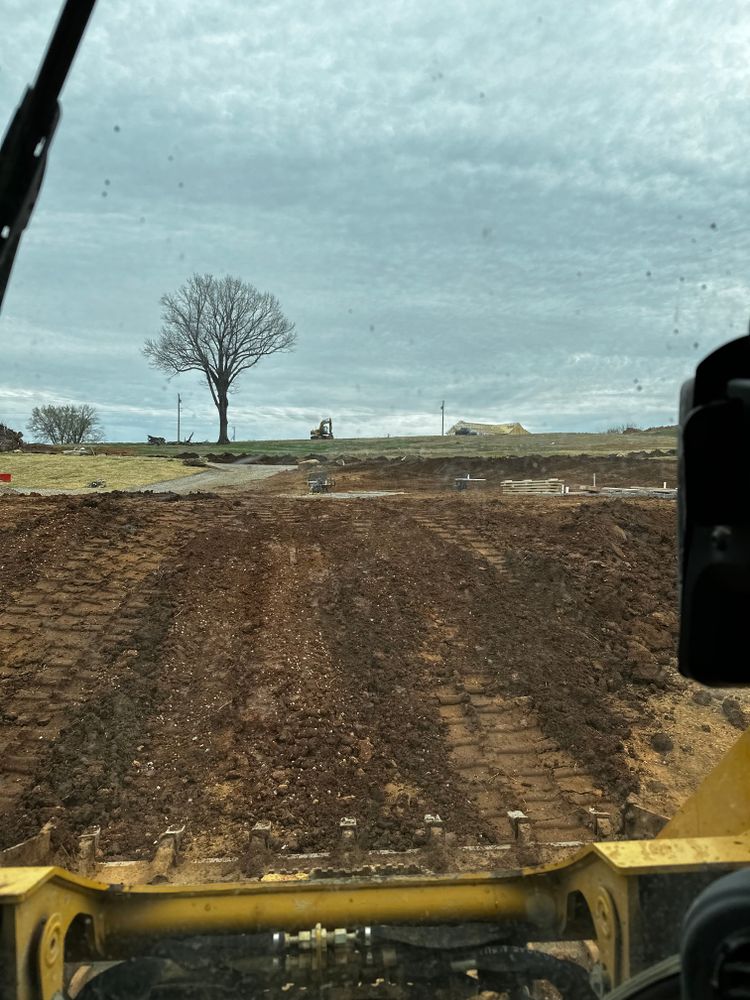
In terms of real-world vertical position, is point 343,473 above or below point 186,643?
above

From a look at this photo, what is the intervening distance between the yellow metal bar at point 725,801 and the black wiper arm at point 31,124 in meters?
2.30

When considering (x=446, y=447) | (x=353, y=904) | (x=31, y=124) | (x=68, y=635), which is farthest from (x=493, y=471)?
(x=31, y=124)

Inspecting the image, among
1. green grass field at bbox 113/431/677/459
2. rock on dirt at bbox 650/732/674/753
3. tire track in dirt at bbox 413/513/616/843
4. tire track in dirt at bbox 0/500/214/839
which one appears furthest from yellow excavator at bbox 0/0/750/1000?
green grass field at bbox 113/431/677/459

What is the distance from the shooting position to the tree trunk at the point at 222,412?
32.1 metres

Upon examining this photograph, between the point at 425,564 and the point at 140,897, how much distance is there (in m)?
8.17

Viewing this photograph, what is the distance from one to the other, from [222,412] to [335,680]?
Answer: 2869 centimetres

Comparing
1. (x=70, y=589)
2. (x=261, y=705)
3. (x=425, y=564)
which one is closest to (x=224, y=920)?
(x=261, y=705)

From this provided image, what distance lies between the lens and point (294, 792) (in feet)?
19.6

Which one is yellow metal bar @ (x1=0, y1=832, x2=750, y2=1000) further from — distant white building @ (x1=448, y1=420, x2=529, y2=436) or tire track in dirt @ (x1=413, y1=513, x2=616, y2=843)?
distant white building @ (x1=448, y1=420, x2=529, y2=436)

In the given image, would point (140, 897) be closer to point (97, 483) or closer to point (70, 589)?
point (70, 589)

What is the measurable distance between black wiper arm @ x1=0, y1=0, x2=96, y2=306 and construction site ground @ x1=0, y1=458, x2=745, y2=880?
4616 mm

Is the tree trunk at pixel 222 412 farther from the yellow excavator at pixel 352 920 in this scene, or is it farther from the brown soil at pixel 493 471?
the yellow excavator at pixel 352 920

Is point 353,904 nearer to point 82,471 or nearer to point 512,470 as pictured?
point 82,471

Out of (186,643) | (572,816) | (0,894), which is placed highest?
(0,894)
